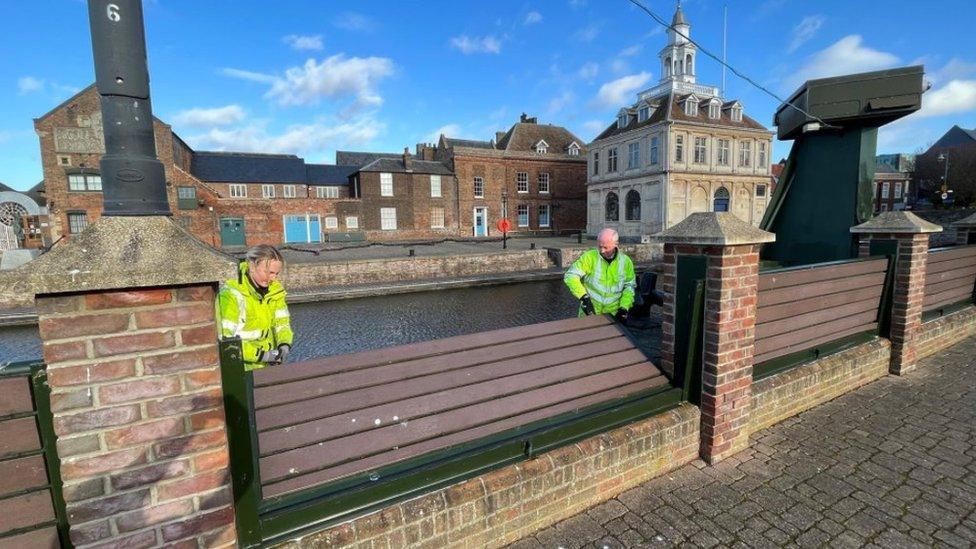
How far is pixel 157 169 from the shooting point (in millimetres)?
1734

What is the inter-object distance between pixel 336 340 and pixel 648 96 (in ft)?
115

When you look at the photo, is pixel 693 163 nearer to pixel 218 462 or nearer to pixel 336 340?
pixel 336 340

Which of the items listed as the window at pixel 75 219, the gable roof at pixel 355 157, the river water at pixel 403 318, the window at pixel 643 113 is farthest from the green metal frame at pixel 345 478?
the gable roof at pixel 355 157

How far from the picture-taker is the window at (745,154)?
111 feet

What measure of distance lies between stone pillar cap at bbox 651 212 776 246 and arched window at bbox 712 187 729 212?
34.0m

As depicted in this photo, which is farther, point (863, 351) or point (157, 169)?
point (863, 351)

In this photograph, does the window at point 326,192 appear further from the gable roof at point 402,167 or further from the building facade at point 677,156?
the building facade at point 677,156

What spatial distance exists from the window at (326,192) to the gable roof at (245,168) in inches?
59.8

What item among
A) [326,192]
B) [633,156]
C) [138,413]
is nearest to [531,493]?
[138,413]

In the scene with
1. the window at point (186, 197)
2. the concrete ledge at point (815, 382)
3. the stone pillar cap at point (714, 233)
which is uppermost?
the window at point (186, 197)

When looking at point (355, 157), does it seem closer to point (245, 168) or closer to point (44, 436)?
point (245, 168)

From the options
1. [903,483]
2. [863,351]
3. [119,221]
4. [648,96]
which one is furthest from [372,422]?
[648,96]

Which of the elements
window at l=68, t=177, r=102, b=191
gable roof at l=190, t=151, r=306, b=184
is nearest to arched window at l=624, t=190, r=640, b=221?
gable roof at l=190, t=151, r=306, b=184

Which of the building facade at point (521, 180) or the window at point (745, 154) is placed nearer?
the window at point (745, 154)
